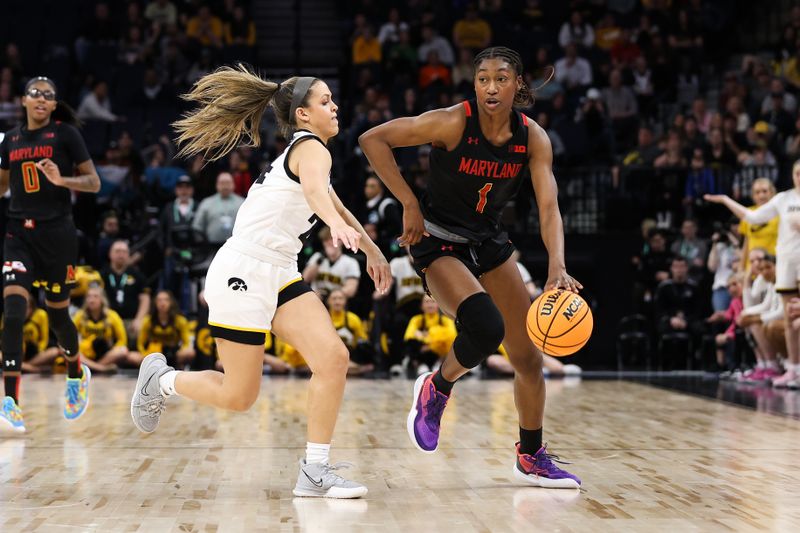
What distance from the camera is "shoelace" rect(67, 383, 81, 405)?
6.95m

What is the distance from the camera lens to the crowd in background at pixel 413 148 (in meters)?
12.0

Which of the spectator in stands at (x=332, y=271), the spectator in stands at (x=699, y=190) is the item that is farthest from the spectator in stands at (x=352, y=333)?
the spectator in stands at (x=699, y=190)

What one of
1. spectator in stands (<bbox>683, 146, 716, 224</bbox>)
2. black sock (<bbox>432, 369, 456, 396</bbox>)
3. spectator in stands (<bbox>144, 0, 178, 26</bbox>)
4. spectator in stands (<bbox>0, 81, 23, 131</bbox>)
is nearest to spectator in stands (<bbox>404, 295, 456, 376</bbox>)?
spectator in stands (<bbox>683, 146, 716, 224</bbox>)

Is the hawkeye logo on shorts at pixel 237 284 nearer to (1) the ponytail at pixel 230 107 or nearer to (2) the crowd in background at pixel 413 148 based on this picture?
(1) the ponytail at pixel 230 107

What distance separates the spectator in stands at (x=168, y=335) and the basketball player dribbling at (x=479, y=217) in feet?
23.9

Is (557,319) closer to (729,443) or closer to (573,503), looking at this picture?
(573,503)

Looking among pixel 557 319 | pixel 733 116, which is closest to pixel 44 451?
pixel 557 319

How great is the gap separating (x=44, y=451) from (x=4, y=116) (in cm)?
1031

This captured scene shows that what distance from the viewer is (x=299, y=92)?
459 centimetres

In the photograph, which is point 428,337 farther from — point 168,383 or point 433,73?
point 168,383

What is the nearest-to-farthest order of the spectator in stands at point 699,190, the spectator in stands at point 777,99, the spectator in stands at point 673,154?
the spectator in stands at point 699,190 → the spectator in stands at point 673,154 → the spectator in stands at point 777,99

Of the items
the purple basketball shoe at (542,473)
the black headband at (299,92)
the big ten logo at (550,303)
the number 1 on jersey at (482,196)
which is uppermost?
the black headband at (299,92)

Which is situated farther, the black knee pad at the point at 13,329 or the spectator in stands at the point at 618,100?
the spectator in stands at the point at 618,100

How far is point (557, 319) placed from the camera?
179 inches
